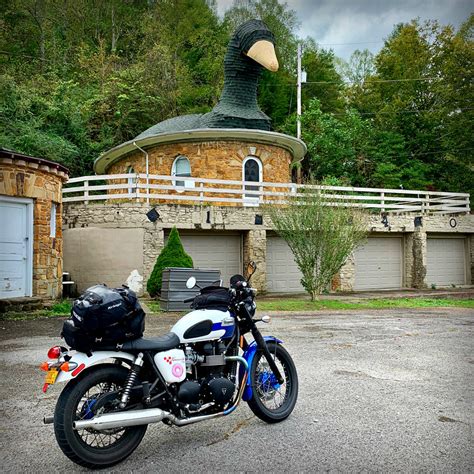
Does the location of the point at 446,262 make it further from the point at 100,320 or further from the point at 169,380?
the point at 100,320

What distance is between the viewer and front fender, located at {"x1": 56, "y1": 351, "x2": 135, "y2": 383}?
3.16m

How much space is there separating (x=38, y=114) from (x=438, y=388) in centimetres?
2524

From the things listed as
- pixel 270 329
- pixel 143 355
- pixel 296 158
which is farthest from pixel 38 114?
pixel 143 355

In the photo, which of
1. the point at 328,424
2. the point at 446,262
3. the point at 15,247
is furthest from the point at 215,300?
the point at 446,262

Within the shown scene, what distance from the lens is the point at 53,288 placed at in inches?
506

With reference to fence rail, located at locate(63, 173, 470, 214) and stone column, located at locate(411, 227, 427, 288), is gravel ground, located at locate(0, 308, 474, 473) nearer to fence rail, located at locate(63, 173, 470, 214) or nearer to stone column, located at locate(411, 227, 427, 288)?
fence rail, located at locate(63, 173, 470, 214)

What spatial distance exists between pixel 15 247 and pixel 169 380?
9443 millimetres

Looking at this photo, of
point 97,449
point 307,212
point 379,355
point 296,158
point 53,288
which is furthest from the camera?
point 296,158

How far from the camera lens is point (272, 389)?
4.30m

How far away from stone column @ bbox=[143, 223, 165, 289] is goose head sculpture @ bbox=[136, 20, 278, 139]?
19.6 ft

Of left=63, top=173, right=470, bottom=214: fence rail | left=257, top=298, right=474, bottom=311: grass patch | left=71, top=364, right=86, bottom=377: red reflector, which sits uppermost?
left=63, top=173, right=470, bottom=214: fence rail

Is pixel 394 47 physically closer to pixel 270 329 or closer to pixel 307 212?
pixel 307 212

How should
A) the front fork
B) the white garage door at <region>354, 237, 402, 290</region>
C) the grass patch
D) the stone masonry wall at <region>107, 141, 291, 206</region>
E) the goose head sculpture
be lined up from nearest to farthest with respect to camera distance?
the front fork < the grass patch < the stone masonry wall at <region>107, 141, 291, 206</region> < the white garage door at <region>354, 237, 402, 290</region> < the goose head sculpture

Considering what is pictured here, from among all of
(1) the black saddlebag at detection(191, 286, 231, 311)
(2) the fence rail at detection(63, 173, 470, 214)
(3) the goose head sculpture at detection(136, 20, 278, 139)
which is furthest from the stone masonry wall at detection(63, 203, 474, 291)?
(1) the black saddlebag at detection(191, 286, 231, 311)
